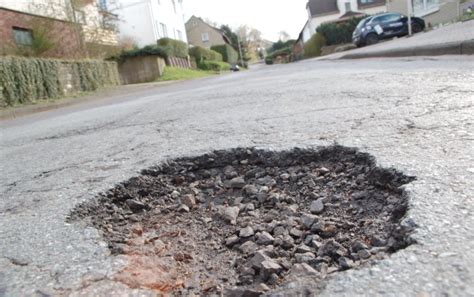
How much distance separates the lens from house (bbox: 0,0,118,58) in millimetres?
17578

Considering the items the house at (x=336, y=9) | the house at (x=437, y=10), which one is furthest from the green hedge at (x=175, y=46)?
the house at (x=336, y=9)

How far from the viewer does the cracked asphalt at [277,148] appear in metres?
1.13

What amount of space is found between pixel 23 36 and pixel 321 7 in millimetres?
42031

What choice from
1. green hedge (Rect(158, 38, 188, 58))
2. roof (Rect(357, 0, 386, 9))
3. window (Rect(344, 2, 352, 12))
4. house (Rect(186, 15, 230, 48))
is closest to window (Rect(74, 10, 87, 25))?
green hedge (Rect(158, 38, 188, 58))

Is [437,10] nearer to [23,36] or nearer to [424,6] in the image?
[424,6]

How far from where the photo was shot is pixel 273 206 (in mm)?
1866

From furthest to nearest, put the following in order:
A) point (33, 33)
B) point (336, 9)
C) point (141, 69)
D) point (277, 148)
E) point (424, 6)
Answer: point (336, 9), point (424, 6), point (141, 69), point (33, 33), point (277, 148)

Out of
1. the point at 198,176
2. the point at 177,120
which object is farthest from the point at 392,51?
the point at 198,176

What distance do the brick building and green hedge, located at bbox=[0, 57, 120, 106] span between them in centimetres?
294

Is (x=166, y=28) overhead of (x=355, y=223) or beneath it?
overhead

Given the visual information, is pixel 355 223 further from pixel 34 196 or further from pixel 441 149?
pixel 34 196

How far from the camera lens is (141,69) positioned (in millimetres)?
25531

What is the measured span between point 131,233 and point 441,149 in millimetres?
1581

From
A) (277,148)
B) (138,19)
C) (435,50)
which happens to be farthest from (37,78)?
(138,19)
